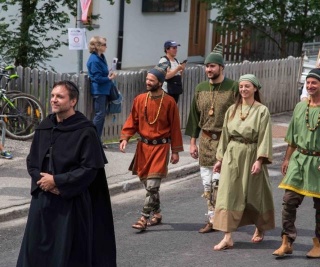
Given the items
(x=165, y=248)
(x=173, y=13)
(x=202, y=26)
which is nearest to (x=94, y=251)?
(x=165, y=248)

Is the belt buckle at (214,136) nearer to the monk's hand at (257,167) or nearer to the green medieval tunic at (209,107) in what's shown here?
the green medieval tunic at (209,107)

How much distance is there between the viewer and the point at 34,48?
1620 cm

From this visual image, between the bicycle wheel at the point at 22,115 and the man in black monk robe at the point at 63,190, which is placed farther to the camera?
the bicycle wheel at the point at 22,115

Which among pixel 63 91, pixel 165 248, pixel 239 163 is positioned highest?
pixel 63 91

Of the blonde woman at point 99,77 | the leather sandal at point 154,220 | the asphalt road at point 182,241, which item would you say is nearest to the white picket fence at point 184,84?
the blonde woman at point 99,77

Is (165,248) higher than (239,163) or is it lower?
lower

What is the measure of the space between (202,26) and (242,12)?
504 cm

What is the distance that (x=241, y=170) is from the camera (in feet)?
30.7

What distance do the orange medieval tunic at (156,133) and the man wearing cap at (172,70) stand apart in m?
4.56

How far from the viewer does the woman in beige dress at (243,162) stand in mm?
9250

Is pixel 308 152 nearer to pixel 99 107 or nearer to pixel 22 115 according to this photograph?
pixel 99 107

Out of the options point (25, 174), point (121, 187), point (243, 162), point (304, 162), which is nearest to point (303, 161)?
point (304, 162)

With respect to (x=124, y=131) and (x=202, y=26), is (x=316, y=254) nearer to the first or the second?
(x=124, y=131)

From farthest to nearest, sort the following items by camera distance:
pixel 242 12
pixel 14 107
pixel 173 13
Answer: pixel 173 13, pixel 242 12, pixel 14 107
